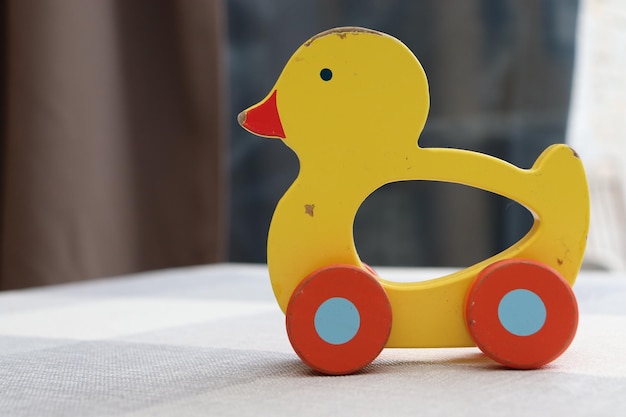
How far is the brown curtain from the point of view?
1.50 meters

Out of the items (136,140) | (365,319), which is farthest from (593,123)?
(365,319)

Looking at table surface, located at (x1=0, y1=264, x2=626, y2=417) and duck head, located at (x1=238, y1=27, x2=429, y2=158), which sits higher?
duck head, located at (x1=238, y1=27, x2=429, y2=158)

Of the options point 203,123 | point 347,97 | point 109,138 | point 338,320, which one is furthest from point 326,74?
point 203,123

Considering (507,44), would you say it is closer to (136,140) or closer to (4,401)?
(136,140)

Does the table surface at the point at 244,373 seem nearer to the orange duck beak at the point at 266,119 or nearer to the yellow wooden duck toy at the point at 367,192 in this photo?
the yellow wooden duck toy at the point at 367,192

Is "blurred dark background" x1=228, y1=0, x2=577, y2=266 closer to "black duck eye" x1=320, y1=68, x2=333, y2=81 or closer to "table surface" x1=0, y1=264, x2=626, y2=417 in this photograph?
"table surface" x1=0, y1=264, x2=626, y2=417

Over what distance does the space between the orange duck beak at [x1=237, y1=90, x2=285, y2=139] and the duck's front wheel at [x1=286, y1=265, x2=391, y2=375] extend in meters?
0.13

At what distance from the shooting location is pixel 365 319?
631mm

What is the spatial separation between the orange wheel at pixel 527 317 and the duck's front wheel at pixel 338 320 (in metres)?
0.09

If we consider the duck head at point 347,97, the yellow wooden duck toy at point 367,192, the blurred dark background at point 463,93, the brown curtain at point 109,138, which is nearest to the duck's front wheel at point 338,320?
the yellow wooden duck toy at point 367,192

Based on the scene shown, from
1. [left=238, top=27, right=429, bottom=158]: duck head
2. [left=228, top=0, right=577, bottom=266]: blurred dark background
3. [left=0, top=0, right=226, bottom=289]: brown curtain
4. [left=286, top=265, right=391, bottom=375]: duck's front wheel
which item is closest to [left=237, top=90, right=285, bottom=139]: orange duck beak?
[left=238, top=27, right=429, bottom=158]: duck head

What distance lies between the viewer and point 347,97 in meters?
0.64

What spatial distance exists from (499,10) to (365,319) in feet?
4.75

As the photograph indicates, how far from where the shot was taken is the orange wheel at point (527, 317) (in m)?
0.62
